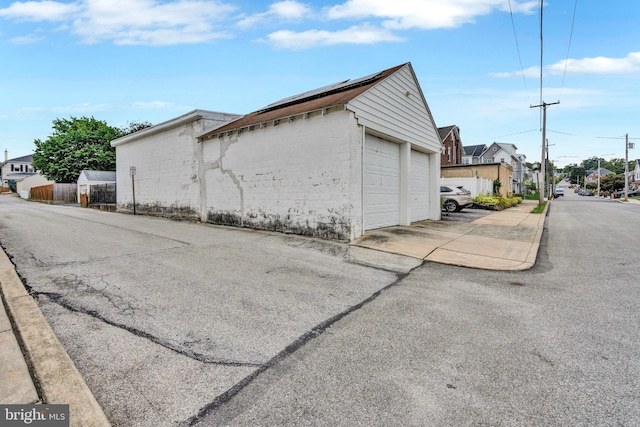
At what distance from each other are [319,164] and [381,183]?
239cm

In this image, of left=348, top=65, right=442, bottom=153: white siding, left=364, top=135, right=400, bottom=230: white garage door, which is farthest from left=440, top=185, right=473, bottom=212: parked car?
left=364, top=135, right=400, bottom=230: white garage door

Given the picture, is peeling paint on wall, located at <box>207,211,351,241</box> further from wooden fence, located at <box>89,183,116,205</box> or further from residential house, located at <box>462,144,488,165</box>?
residential house, located at <box>462,144,488,165</box>

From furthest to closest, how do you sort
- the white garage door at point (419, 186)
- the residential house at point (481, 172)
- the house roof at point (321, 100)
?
the residential house at point (481, 172)
the white garage door at point (419, 186)
the house roof at point (321, 100)

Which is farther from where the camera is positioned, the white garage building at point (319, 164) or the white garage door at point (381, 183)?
the white garage door at point (381, 183)

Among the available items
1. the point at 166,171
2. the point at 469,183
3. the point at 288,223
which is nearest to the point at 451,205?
the point at 469,183

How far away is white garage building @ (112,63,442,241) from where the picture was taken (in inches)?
348

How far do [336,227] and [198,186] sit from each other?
24.4ft

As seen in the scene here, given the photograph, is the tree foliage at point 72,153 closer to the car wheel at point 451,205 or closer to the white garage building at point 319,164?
the white garage building at point 319,164

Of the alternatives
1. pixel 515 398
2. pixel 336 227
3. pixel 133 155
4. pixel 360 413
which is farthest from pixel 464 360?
pixel 133 155

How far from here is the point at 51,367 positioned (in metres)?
2.71

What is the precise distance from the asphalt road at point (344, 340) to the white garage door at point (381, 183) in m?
3.72

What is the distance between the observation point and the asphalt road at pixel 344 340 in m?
2.34

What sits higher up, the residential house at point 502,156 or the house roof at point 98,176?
the residential house at point 502,156

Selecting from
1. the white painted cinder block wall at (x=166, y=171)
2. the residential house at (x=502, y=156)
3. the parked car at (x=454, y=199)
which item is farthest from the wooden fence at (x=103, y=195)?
the residential house at (x=502, y=156)
